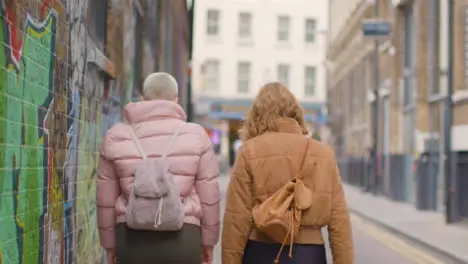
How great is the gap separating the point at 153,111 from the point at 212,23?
47.1 m

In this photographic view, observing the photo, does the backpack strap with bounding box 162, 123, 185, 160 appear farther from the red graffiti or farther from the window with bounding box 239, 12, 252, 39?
the window with bounding box 239, 12, 252, 39

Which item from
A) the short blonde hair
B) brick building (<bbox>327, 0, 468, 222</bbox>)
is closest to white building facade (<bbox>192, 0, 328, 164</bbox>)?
brick building (<bbox>327, 0, 468, 222</bbox>)

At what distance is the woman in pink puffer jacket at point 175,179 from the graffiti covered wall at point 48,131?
0.49 m

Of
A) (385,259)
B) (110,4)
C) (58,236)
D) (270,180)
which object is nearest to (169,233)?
(270,180)

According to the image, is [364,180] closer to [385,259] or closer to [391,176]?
[391,176]

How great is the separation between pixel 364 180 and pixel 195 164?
25091 millimetres

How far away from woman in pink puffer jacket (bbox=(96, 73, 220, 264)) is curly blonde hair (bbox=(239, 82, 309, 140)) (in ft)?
0.94

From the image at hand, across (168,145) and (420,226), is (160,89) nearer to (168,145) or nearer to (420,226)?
(168,145)

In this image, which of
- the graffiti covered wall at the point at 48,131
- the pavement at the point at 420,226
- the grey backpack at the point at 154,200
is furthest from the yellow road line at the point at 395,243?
the grey backpack at the point at 154,200

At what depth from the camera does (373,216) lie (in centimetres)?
1708

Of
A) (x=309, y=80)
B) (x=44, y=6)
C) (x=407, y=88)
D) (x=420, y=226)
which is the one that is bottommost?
(x=420, y=226)

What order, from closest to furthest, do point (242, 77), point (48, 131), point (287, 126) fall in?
point (287, 126), point (48, 131), point (242, 77)

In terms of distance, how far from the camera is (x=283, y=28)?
172 feet


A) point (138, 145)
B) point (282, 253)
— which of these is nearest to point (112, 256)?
point (138, 145)
